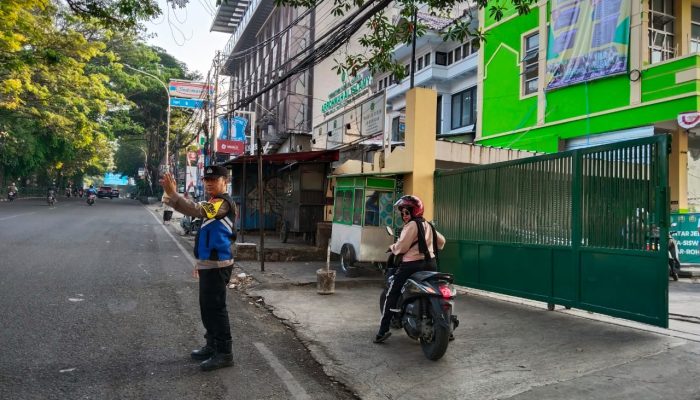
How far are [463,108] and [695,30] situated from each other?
880cm

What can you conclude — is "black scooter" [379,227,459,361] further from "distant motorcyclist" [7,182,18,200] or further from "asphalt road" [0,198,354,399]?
"distant motorcyclist" [7,182,18,200]

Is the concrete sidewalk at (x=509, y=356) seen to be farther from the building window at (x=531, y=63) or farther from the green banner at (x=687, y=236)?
the building window at (x=531, y=63)

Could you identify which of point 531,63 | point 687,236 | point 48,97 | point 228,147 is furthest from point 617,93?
point 48,97

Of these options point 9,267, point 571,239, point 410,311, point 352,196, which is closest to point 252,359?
point 410,311

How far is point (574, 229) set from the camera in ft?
21.5

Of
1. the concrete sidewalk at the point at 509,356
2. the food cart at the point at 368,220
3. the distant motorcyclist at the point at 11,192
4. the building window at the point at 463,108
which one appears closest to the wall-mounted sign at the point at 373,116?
the food cart at the point at 368,220

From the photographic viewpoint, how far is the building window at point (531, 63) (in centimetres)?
1633

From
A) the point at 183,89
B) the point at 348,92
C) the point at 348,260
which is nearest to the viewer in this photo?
the point at 348,260

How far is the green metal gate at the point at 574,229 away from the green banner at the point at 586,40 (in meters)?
7.50

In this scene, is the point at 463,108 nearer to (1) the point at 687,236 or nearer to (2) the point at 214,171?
(1) the point at 687,236

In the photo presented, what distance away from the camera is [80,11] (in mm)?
8938

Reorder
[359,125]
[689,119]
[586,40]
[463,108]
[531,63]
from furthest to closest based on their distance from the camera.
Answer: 1. [463,108]
2. [531,63]
3. [359,125]
4. [586,40]
5. [689,119]

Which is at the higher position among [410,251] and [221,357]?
[410,251]

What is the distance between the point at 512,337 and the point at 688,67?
32.4 feet
